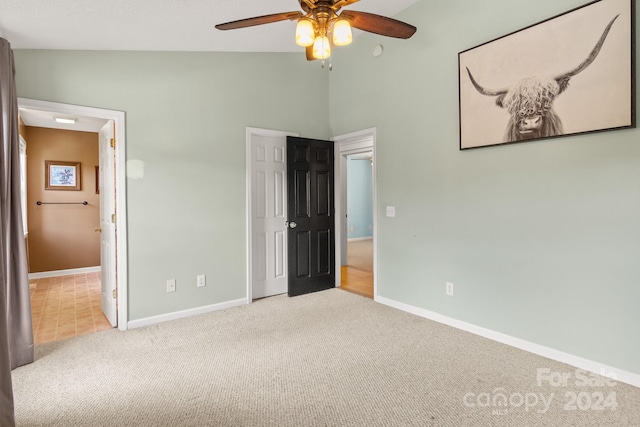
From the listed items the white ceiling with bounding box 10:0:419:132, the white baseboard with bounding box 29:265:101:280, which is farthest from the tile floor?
the white ceiling with bounding box 10:0:419:132

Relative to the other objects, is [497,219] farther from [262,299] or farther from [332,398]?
[262,299]

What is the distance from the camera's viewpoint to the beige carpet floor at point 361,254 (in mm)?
6328

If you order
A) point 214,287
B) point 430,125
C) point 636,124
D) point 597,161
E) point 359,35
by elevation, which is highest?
point 359,35

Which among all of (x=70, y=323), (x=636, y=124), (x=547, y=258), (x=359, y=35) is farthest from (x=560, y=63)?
(x=70, y=323)

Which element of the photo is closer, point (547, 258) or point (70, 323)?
point (547, 258)

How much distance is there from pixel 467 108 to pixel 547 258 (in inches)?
57.2

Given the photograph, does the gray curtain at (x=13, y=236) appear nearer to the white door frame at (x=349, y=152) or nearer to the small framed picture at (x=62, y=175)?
the white door frame at (x=349, y=152)

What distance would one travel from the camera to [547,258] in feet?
8.77

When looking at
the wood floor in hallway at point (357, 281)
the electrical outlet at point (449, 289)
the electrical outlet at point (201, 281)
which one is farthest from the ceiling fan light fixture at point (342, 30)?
the wood floor in hallway at point (357, 281)

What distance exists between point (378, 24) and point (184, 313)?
10.6ft

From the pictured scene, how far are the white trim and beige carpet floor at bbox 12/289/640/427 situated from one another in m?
0.10

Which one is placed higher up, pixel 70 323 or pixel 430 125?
pixel 430 125

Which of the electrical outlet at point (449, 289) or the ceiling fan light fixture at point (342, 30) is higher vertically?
the ceiling fan light fixture at point (342, 30)

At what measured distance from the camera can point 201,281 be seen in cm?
371
